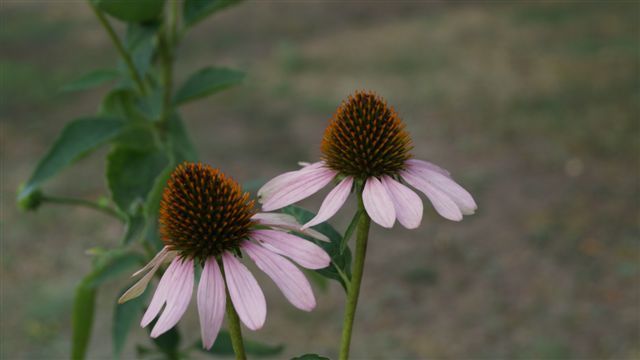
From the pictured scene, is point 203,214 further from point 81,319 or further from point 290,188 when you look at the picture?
point 81,319

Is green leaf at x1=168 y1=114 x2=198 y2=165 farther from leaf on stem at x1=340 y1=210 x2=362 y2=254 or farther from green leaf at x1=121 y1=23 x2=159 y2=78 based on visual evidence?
leaf on stem at x1=340 y1=210 x2=362 y2=254

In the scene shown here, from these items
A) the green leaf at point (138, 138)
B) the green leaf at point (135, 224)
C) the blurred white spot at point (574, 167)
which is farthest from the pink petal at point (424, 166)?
the blurred white spot at point (574, 167)

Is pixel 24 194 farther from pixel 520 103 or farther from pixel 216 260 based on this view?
pixel 520 103

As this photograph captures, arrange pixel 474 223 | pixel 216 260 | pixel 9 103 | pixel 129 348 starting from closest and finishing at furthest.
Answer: pixel 216 260 → pixel 129 348 → pixel 474 223 → pixel 9 103

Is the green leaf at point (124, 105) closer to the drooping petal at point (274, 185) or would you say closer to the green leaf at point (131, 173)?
the green leaf at point (131, 173)

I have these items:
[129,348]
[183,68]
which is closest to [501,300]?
[129,348]

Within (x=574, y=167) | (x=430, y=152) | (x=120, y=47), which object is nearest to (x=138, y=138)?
(x=120, y=47)

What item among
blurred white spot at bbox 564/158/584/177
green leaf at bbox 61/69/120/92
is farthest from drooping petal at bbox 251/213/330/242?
blurred white spot at bbox 564/158/584/177
